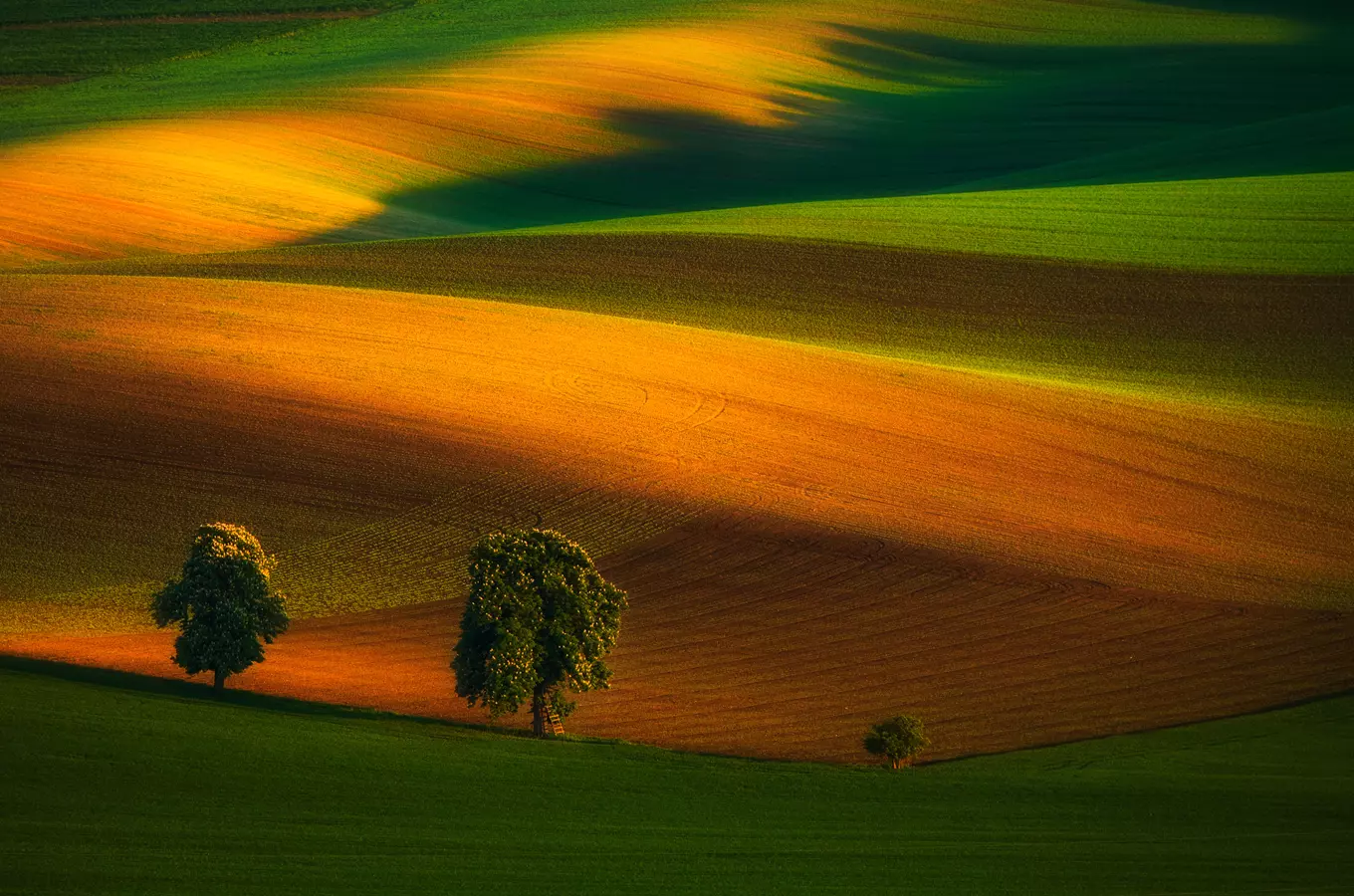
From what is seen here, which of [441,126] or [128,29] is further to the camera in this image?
[128,29]

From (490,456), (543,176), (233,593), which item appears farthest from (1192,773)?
(543,176)

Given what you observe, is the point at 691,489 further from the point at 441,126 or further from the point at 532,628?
the point at 441,126

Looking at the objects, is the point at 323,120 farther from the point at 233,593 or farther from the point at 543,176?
the point at 233,593

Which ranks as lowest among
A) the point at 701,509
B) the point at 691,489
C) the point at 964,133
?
the point at 701,509

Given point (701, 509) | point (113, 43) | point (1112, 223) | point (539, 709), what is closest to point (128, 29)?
point (113, 43)

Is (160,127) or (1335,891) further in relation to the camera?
(160,127)

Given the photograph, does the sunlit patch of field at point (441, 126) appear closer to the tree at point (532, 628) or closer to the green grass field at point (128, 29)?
the green grass field at point (128, 29)
